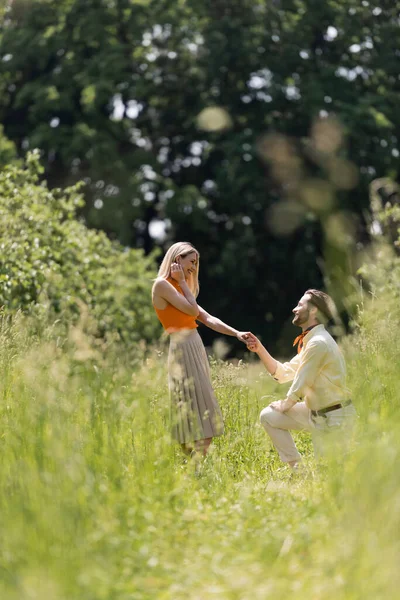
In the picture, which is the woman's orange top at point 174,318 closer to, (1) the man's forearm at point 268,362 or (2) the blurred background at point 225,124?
(1) the man's forearm at point 268,362

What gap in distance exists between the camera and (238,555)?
12.0ft

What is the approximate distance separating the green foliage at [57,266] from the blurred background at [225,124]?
23.8ft

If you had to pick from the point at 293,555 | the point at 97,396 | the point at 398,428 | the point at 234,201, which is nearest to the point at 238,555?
the point at 293,555

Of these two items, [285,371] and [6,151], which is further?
[6,151]

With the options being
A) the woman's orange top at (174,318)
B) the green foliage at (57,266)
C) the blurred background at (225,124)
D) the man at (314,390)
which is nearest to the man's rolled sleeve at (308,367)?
the man at (314,390)

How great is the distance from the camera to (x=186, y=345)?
614cm

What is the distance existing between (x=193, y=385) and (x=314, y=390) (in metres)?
0.86

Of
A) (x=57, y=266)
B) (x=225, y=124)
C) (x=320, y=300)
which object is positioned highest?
(x=320, y=300)

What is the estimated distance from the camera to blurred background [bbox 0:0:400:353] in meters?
21.8

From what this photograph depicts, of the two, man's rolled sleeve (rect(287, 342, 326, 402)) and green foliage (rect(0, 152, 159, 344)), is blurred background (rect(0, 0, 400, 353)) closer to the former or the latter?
green foliage (rect(0, 152, 159, 344))

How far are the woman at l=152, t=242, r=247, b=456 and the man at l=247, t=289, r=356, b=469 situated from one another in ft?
1.54

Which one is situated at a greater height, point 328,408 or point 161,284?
point 161,284

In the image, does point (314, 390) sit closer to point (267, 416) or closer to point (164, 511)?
point (267, 416)

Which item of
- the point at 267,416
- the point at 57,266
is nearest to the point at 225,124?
the point at 57,266
